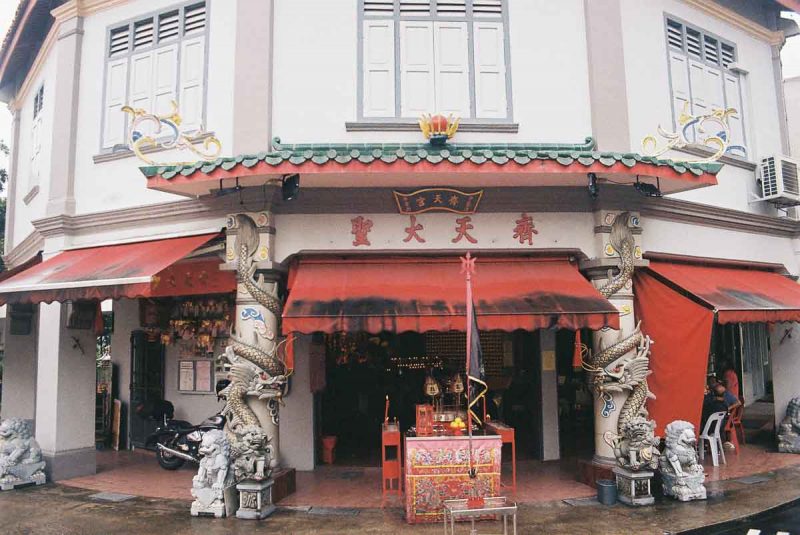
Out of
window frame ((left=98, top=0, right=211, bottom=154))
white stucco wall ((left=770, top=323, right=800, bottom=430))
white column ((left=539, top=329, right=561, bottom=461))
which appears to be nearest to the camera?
window frame ((left=98, top=0, right=211, bottom=154))

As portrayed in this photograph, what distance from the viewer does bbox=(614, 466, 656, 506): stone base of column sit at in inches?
305

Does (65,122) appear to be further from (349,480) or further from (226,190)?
(349,480)

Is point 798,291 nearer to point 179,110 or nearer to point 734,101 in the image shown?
point 734,101

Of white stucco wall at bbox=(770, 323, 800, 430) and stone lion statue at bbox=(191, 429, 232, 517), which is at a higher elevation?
white stucco wall at bbox=(770, 323, 800, 430)

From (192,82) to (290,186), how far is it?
309cm

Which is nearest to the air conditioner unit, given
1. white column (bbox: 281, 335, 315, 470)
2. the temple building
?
the temple building

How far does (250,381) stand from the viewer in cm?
802

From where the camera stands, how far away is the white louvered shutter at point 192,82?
30.9 ft

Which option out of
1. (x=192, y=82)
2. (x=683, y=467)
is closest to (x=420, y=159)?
(x=192, y=82)

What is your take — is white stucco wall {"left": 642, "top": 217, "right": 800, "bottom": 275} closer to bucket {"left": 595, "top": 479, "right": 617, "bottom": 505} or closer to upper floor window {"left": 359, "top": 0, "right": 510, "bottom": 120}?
upper floor window {"left": 359, "top": 0, "right": 510, "bottom": 120}

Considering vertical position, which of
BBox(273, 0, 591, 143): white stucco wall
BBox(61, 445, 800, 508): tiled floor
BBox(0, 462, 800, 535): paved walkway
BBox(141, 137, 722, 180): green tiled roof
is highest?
BBox(273, 0, 591, 143): white stucco wall

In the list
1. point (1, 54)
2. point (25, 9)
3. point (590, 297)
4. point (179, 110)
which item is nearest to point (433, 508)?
point (590, 297)

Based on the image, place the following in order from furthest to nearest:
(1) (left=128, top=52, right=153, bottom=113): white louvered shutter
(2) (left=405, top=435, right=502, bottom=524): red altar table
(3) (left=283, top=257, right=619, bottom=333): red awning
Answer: (1) (left=128, top=52, right=153, bottom=113): white louvered shutter → (3) (left=283, top=257, right=619, bottom=333): red awning → (2) (left=405, top=435, right=502, bottom=524): red altar table

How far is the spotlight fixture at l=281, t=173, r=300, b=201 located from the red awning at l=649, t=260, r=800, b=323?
18.0ft
